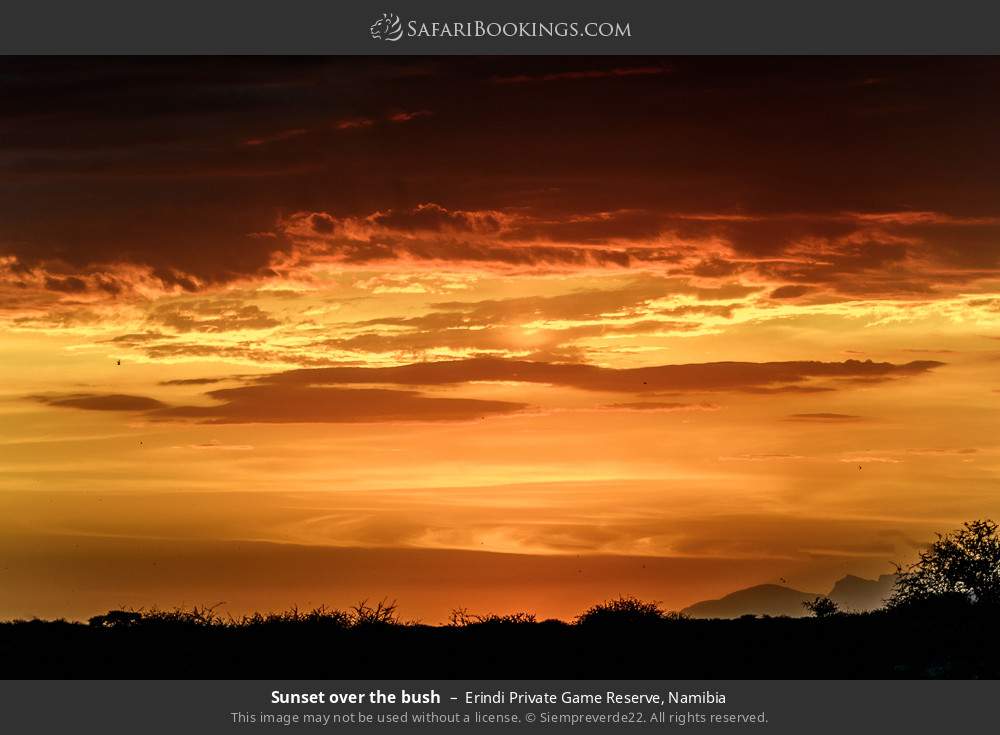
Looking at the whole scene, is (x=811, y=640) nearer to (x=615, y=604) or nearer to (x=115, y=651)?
(x=615, y=604)

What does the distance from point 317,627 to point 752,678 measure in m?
12.3

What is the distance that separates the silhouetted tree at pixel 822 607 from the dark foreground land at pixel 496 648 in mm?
2247

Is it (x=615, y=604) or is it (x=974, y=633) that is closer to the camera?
(x=974, y=633)

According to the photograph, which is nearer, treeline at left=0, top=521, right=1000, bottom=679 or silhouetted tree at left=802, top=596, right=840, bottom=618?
treeline at left=0, top=521, right=1000, bottom=679

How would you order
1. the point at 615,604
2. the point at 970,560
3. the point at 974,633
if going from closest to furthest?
the point at 974,633, the point at 615,604, the point at 970,560

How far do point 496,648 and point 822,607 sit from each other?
11.9 meters

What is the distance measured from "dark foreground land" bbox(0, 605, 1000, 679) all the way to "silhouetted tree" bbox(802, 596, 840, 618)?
88.5 inches

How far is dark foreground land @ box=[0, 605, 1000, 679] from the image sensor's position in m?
35.2

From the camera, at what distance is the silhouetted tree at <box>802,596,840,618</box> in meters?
42.3

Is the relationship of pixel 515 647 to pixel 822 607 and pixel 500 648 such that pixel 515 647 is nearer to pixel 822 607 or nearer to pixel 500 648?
pixel 500 648

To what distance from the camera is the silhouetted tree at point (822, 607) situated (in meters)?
42.3

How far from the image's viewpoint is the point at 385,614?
3847 cm

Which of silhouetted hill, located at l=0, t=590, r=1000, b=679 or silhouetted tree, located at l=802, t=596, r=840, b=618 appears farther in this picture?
silhouetted tree, located at l=802, t=596, r=840, b=618

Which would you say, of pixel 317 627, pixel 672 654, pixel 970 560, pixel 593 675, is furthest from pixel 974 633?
pixel 317 627
